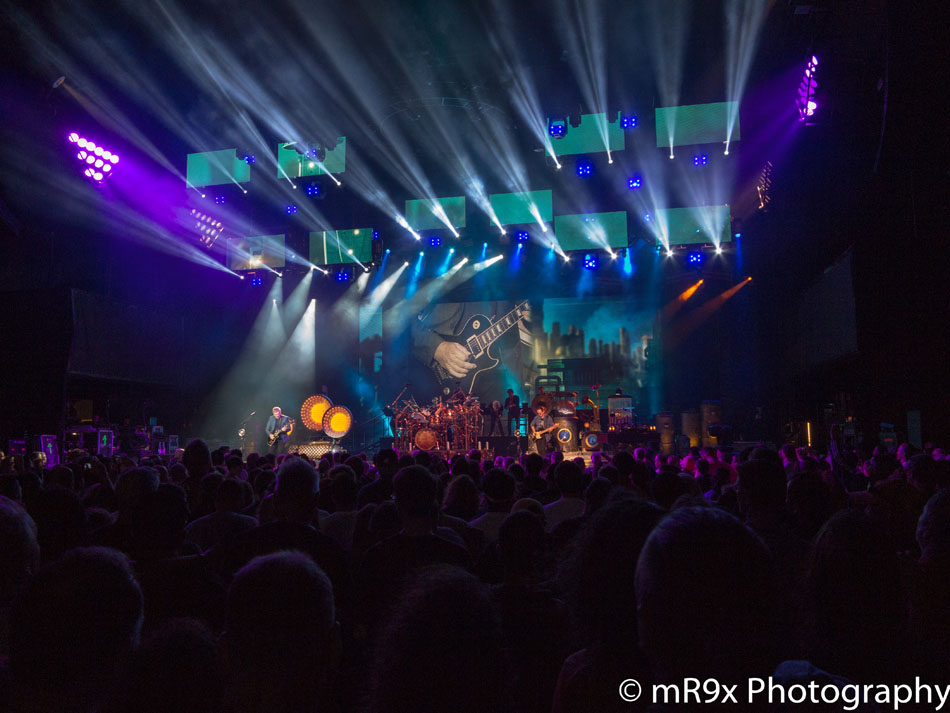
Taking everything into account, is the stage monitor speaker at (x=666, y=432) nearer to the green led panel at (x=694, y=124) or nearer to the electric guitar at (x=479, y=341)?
the electric guitar at (x=479, y=341)

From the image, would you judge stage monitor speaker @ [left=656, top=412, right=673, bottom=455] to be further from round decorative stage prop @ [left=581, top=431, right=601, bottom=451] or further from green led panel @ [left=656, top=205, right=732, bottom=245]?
green led panel @ [left=656, top=205, right=732, bottom=245]

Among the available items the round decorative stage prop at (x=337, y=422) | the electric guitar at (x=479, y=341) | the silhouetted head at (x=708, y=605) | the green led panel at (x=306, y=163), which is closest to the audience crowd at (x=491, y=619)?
the silhouetted head at (x=708, y=605)

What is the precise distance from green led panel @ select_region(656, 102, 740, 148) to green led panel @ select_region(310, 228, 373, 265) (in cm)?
866

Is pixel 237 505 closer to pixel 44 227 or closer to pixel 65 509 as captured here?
pixel 65 509

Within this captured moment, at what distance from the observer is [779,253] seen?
16594mm

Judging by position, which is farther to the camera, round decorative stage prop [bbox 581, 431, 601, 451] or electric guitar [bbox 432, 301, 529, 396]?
electric guitar [bbox 432, 301, 529, 396]

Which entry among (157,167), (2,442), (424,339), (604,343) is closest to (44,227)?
(157,167)

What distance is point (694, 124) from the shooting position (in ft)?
51.8

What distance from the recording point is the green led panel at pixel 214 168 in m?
17.2

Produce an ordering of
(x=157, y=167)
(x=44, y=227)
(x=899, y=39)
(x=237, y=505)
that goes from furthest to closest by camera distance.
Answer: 1. (x=157, y=167)
2. (x=44, y=227)
3. (x=899, y=39)
4. (x=237, y=505)

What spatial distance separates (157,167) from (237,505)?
48.9 feet

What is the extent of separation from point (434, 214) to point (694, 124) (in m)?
7.18

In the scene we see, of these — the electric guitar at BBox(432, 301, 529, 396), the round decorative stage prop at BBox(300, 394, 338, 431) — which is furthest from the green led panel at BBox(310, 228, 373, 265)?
the round decorative stage prop at BBox(300, 394, 338, 431)

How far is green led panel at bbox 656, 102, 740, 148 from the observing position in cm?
1546
